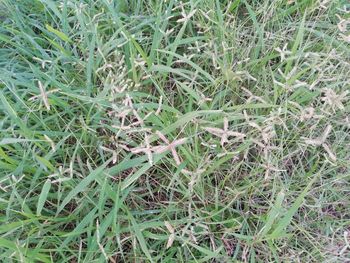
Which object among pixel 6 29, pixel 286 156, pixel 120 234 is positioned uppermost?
pixel 6 29

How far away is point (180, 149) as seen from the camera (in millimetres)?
1061

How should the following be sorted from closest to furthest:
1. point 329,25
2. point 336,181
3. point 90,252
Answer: point 90,252
point 336,181
point 329,25

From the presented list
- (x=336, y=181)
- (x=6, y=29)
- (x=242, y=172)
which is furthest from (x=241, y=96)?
(x=6, y=29)

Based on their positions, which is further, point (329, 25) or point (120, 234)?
point (329, 25)

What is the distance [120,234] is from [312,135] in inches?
20.9

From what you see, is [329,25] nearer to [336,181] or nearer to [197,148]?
[336,181]

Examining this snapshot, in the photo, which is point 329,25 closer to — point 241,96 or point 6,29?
point 241,96

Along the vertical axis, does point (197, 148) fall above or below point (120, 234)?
above

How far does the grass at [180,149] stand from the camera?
40.9 inches

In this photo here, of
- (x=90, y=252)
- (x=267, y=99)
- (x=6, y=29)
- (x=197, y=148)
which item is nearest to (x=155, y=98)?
(x=197, y=148)

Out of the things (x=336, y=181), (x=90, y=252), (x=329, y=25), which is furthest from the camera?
(x=329, y=25)

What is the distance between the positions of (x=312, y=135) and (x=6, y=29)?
922 millimetres

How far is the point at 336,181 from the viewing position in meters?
1.15

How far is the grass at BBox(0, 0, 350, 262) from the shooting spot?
104 cm
